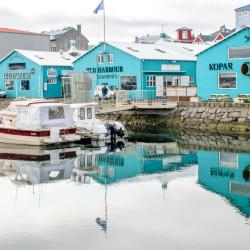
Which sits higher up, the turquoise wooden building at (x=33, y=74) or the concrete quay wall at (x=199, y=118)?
the turquoise wooden building at (x=33, y=74)

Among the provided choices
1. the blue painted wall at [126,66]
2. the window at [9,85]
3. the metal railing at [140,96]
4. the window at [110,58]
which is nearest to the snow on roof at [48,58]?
the window at [9,85]

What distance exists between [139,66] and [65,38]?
4468 centimetres

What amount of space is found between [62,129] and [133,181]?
874cm

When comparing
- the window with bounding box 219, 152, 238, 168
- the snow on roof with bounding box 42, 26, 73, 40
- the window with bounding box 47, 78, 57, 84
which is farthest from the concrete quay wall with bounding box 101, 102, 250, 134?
the snow on roof with bounding box 42, 26, 73, 40

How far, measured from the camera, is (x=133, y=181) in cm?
2173

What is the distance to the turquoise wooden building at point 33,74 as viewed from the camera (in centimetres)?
5150

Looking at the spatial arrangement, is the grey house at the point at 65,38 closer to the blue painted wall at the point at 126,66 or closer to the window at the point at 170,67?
the blue painted wall at the point at 126,66

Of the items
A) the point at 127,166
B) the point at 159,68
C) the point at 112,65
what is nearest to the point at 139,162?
the point at 127,166

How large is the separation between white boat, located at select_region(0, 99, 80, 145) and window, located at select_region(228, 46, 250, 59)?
13669mm

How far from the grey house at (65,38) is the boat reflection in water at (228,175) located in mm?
60340

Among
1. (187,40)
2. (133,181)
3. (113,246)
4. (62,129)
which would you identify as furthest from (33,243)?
(187,40)

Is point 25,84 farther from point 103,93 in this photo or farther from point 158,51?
point 158,51

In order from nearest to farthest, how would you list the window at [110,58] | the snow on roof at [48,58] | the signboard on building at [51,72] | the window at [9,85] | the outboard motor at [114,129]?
the outboard motor at [114,129] → the window at [110,58] → the signboard on building at [51,72] → the snow on roof at [48,58] → the window at [9,85]

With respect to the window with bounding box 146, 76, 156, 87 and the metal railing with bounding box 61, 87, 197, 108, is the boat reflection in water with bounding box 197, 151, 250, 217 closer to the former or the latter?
the metal railing with bounding box 61, 87, 197, 108
